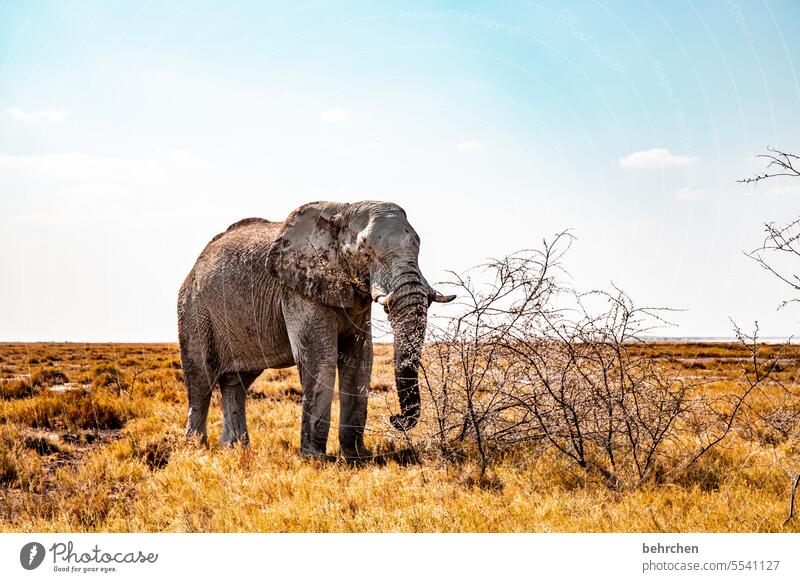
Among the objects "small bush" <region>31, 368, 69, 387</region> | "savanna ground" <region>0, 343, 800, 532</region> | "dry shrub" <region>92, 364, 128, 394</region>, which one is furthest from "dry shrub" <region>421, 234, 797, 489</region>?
"small bush" <region>31, 368, 69, 387</region>

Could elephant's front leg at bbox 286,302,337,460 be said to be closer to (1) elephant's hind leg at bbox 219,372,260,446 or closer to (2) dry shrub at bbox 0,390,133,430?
(1) elephant's hind leg at bbox 219,372,260,446

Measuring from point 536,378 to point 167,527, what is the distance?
346 cm

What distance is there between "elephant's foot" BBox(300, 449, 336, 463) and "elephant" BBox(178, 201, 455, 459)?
0.01m

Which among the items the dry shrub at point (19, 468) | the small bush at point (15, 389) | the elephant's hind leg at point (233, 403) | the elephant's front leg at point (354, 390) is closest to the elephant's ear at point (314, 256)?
the elephant's front leg at point (354, 390)

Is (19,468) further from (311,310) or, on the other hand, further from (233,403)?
(311,310)

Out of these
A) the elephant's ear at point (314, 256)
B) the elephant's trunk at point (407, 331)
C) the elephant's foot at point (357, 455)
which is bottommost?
the elephant's foot at point (357, 455)

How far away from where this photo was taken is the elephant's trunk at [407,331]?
271 inches

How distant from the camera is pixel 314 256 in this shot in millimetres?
8133

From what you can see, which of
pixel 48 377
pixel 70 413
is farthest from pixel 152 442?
pixel 48 377

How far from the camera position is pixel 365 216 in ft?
25.5

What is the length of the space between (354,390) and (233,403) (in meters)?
2.19

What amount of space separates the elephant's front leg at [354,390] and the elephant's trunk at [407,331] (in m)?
1.14

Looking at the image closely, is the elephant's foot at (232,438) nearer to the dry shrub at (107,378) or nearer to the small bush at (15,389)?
the dry shrub at (107,378)
